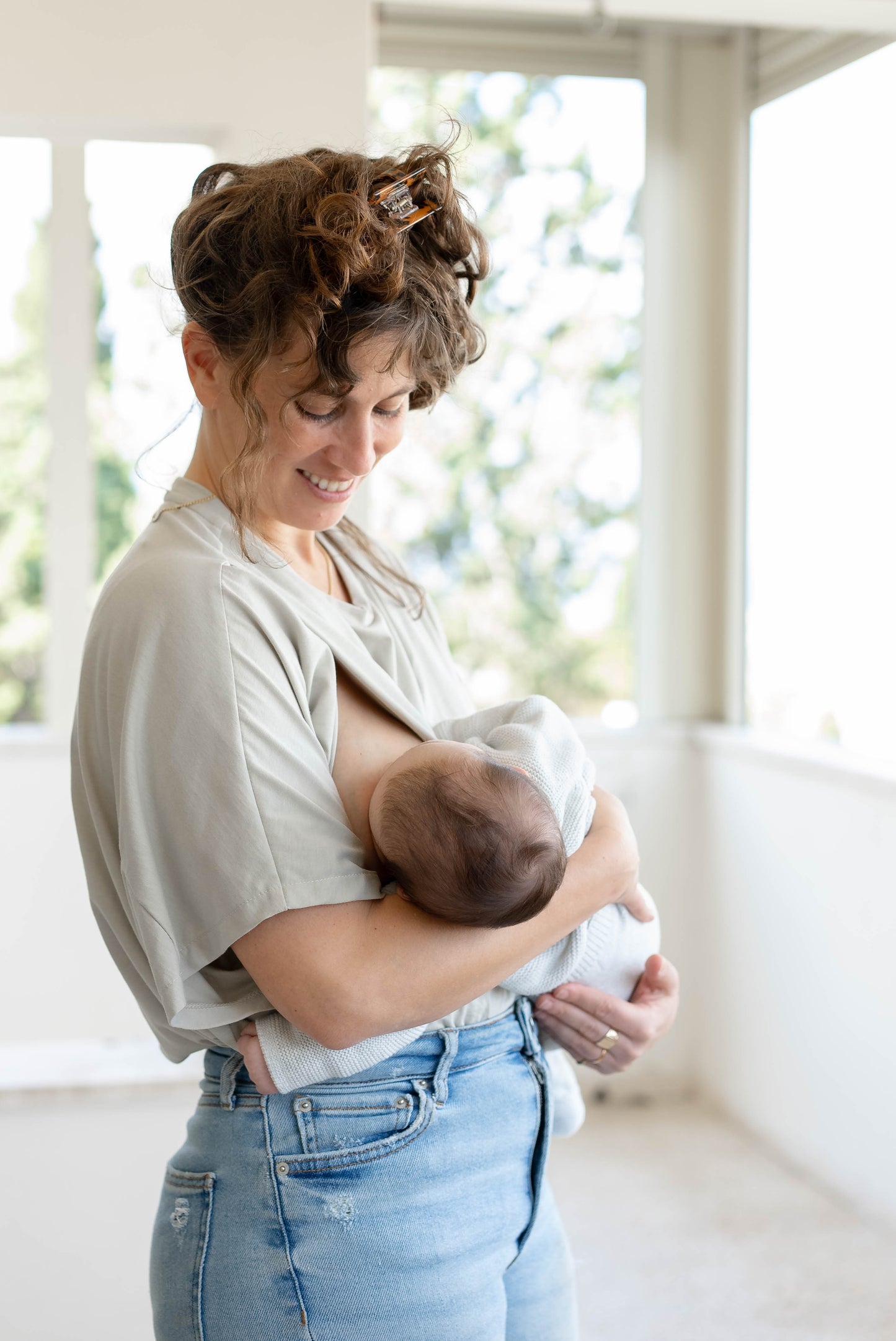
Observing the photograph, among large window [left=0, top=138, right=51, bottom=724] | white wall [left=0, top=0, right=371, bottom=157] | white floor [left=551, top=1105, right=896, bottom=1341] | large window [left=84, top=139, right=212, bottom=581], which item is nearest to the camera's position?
white floor [left=551, top=1105, right=896, bottom=1341]

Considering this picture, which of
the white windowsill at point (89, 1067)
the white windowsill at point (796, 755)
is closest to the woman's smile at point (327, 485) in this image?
the white windowsill at point (89, 1067)

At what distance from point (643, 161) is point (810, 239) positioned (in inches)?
26.5

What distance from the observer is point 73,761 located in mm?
1038

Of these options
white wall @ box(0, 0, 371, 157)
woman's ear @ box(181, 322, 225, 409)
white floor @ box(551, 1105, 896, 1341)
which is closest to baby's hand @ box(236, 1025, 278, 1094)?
woman's ear @ box(181, 322, 225, 409)

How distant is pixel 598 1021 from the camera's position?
122 centimetres

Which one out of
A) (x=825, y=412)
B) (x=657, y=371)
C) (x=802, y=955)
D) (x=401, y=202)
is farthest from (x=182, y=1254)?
(x=657, y=371)

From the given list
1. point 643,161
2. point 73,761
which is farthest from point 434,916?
point 643,161

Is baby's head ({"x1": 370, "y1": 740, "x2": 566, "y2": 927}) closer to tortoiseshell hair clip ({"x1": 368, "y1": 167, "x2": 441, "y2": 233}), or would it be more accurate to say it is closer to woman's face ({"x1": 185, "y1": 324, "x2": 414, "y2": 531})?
woman's face ({"x1": 185, "y1": 324, "x2": 414, "y2": 531})

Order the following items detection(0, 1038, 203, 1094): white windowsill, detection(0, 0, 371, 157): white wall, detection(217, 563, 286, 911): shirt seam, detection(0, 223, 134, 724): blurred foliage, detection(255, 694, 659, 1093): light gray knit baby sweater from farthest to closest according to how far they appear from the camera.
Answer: detection(0, 223, 134, 724): blurred foliage → detection(0, 0, 371, 157): white wall → detection(0, 1038, 203, 1094): white windowsill → detection(255, 694, 659, 1093): light gray knit baby sweater → detection(217, 563, 286, 911): shirt seam

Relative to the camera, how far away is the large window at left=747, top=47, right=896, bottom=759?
288 cm

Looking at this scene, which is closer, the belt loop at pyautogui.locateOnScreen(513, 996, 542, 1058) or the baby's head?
the baby's head

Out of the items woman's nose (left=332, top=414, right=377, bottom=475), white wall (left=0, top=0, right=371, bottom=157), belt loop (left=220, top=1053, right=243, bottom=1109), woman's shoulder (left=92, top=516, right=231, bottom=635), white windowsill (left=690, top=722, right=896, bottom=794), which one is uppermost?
white wall (left=0, top=0, right=371, bottom=157)

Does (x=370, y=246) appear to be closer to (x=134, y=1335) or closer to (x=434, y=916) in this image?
(x=434, y=916)

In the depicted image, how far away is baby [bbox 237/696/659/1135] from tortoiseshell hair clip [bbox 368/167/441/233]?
0.44m
